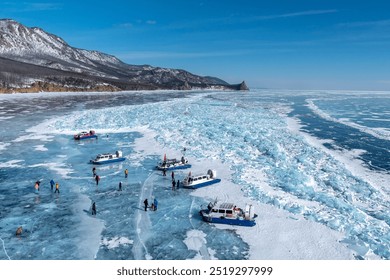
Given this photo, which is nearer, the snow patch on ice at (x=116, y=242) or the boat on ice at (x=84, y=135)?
the snow patch on ice at (x=116, y=242)

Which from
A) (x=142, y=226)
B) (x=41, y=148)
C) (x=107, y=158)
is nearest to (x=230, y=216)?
(x=142, y=226)

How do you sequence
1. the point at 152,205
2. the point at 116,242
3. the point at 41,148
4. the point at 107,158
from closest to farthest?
the point at 116,242 → the point at 152,205 → the point at 107,158 → the point at 41,148

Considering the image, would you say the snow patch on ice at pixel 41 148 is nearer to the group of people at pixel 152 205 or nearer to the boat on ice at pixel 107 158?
the boat on ice at pixel 107 158

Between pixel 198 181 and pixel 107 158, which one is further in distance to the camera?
pixel 107 158

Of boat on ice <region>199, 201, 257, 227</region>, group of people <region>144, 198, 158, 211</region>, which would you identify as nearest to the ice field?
boat on ice <region>199, 201, 257, 227</region>

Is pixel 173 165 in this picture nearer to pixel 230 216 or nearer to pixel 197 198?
pixel 197 198

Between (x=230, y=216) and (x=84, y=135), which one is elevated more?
(x=84, y=135)

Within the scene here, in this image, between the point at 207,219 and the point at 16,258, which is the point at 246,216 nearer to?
the point at 207,219

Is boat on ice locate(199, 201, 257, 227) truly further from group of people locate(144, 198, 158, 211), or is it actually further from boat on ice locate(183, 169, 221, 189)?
boat on ice locate(183, 169, 221, 189)

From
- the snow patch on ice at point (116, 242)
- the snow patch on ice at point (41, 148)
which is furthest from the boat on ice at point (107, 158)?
the snow patch on ice at point (116, 242)
